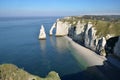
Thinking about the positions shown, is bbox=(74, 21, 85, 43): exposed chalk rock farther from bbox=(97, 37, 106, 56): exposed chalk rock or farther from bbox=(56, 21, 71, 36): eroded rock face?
bbox=(97, 37, 106, 56): exposed chalk rock

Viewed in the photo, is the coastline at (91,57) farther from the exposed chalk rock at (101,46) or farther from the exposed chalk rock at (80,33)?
the exposed chalk rock at (80,33)

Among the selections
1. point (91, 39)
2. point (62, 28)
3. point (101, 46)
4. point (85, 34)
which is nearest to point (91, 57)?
point (101, 46)

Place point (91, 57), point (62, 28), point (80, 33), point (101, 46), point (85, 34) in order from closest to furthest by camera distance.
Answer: point (91, 57) → point (101, 46) → point (85, 34) → point (80, 33) → point (62, 28)

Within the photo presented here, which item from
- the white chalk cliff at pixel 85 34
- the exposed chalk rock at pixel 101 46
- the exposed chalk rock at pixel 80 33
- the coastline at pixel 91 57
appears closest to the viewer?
the coastline at pixel 91 57

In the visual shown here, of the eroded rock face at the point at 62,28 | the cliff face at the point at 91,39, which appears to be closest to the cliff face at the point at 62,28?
the eroded rock face at the point at 62,28

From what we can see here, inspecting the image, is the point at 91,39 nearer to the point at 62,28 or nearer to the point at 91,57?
the point at 91,57

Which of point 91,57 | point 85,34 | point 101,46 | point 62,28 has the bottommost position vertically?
point 91,57

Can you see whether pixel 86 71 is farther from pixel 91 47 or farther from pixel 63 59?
pixel 91 47

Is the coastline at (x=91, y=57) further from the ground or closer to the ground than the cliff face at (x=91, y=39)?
closer to the ground

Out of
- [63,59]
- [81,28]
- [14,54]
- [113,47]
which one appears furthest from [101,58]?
[81,28]

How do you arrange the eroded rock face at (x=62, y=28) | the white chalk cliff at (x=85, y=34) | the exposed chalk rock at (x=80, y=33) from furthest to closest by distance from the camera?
the eroded rock face at (x=62, y=28), the exposed chalk rock at (x=80, y=33), the white chalk cliff at (x=85, y=34)

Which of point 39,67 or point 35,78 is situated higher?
point 35,78
